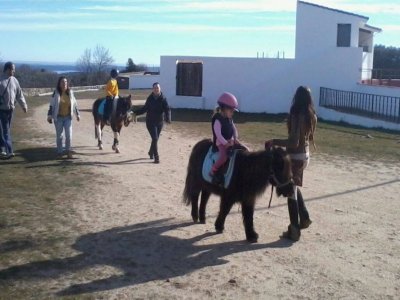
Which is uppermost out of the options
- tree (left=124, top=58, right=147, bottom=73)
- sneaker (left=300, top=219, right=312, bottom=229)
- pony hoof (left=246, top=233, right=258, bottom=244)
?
tree (left=124, top=58, right=147, bottom=73)

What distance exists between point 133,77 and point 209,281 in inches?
1600

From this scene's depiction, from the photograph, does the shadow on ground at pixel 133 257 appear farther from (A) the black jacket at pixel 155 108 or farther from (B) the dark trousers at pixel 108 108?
(B) the dark trousers at pixel 108 108

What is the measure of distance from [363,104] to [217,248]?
61.1 ft

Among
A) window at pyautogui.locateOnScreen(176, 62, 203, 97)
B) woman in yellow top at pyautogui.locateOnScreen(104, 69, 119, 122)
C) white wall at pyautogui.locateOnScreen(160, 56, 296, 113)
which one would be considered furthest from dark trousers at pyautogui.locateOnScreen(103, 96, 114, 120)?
window at pyautogui.locateOnScreen(176, 62, 203, 97)

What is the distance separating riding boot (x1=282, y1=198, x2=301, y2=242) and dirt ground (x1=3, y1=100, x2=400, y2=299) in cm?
11

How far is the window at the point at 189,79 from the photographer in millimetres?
26875

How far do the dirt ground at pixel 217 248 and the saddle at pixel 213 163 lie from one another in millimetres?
734

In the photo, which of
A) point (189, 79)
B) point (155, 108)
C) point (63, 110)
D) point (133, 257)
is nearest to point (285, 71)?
point (189, 79)

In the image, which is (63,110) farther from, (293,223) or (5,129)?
(293,223)

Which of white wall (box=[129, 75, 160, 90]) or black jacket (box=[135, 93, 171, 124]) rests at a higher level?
white wall (box=[129, 75, 160, 90])

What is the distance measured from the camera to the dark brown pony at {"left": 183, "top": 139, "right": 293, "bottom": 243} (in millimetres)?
6348

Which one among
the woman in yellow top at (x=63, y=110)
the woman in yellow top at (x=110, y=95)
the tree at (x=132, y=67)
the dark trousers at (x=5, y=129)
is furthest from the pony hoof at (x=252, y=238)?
the tree at (x=132, y=67)

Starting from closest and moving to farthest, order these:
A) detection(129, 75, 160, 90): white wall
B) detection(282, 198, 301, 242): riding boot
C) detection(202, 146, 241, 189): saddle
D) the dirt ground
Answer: the dirt ground → detection(202, 146, 241, 189): saddle → detection(282, 198, 301, 242): riding boot → detection(129, 75, 160, 90): white wall

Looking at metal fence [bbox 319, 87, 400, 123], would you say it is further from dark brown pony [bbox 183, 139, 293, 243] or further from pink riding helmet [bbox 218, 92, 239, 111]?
pink riding helmet [bbox 218, 92, 239, 111]
